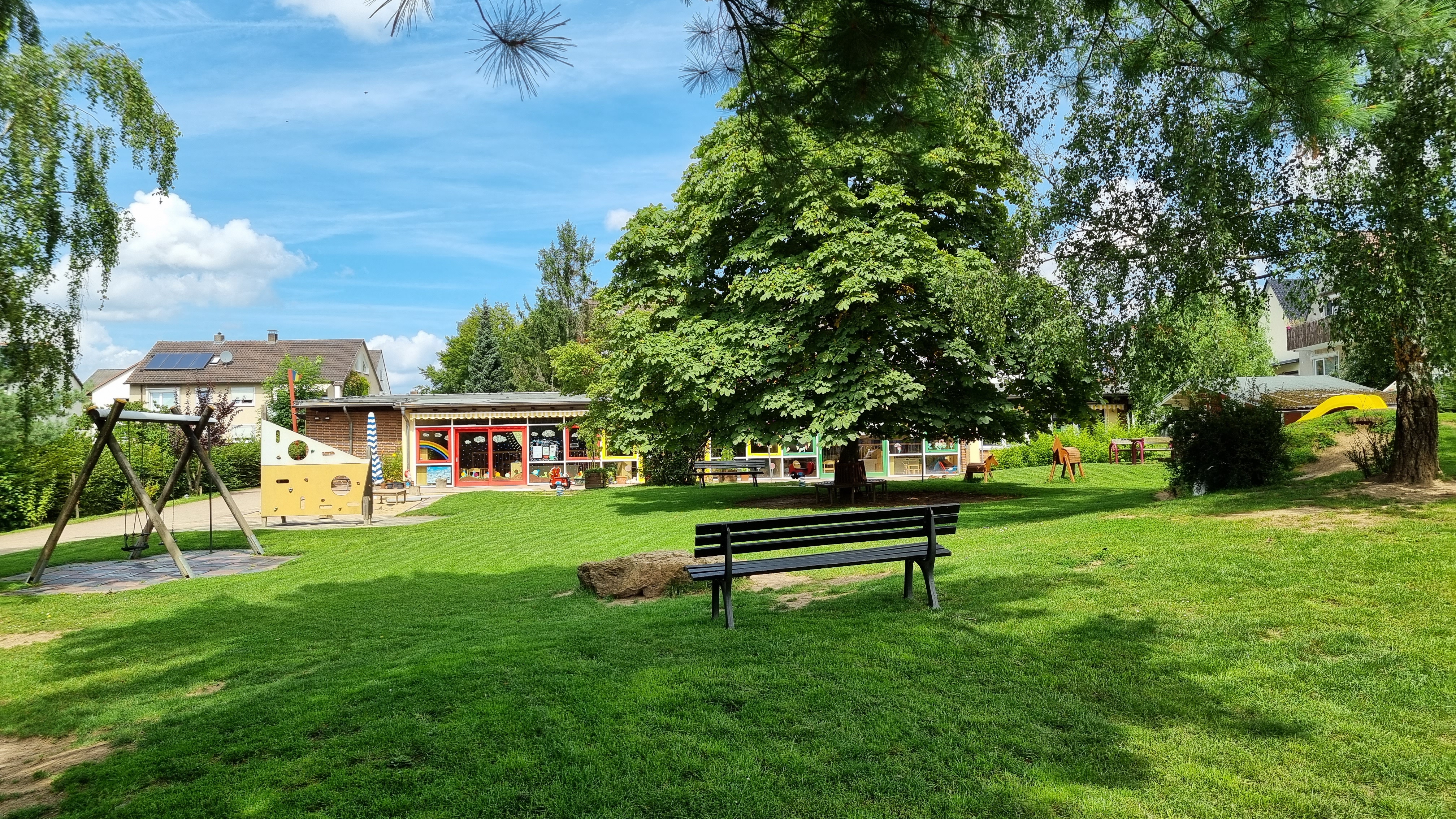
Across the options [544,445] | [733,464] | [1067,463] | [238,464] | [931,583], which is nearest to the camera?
[931,583]

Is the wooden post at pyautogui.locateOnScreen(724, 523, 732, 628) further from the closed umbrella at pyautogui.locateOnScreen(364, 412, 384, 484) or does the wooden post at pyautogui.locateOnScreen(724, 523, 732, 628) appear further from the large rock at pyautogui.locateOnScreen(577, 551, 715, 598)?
the closed umbrella at pyautogui.locateOnScreen(364, 412, 384, 484)

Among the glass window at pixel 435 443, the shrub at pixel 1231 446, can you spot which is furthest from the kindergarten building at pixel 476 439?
the shrub at pixel 1231 446

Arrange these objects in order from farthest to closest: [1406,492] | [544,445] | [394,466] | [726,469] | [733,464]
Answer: [544,445] → [394,466] → [733,464] → [726,469] → [1406,492]

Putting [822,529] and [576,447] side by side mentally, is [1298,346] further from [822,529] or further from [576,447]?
[822,529]

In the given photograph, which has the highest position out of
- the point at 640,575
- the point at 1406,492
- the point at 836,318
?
the point at 836,318

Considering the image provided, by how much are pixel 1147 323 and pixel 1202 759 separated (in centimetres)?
986

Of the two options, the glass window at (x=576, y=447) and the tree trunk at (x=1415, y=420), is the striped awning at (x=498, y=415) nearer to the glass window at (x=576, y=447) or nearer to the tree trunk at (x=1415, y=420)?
the glass window at (x=576, y=447)

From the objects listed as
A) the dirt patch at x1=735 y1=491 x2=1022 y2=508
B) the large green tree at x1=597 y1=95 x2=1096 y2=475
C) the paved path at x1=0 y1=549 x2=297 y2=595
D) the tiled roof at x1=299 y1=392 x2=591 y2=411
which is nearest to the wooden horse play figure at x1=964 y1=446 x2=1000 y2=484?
the dirt patch at x1=735 y1=491 x2=1022 y2=508

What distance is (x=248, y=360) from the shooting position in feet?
178

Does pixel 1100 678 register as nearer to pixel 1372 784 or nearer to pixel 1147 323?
pixel 1372 784

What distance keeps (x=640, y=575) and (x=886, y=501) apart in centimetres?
1177

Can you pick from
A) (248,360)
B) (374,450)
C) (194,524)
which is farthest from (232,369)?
(194,524)

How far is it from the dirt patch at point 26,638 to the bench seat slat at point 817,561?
19.9 ft

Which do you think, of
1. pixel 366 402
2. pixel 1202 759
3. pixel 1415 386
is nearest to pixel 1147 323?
pixel 1415 386
